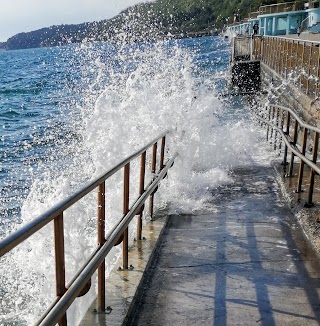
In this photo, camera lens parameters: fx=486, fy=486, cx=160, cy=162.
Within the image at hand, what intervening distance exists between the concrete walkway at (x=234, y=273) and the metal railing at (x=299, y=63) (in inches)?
259

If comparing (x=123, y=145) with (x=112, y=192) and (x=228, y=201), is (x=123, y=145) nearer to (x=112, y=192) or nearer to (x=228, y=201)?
(x=112, y=192)

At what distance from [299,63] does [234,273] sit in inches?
442

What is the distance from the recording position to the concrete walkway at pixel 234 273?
371cm

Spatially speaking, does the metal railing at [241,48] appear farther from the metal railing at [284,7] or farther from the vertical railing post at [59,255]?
the vertical railing post at [59,255]

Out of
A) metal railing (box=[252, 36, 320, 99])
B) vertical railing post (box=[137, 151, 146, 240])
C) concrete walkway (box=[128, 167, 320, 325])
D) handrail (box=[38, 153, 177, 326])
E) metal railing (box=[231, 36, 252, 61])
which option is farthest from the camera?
metal railing (box=[231, 36, 252, 61])

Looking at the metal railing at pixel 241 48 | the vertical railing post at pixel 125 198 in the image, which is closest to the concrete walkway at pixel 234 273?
the vertical railing post at pixel 125 198

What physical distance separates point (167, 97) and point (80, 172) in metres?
4.18

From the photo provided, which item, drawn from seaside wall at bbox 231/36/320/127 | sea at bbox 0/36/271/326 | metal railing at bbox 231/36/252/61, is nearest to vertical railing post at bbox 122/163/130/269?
sea at bbox 0/36/271/326

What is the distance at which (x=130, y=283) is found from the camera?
4.10 meters

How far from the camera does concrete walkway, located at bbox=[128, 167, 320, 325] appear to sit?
371cm

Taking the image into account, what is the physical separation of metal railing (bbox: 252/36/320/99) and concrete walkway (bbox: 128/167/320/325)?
21.6ft

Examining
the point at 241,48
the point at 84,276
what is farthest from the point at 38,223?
the point at 241,48

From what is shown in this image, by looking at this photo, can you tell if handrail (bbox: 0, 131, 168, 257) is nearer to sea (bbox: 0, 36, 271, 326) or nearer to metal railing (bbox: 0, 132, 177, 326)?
metal railing (bbox: 0, 132, 177, 326)

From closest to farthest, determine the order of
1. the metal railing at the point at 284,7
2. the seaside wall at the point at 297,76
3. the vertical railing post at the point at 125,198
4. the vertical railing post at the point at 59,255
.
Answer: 1. the vertical railing post at the point at 59,255
2. the vertical railing post at the point at 125,198
3. the seaside wall at the point at 297,76
4. the metal railing at the point at 284,7
